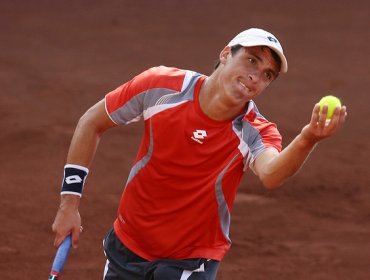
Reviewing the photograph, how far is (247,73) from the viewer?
4.62m

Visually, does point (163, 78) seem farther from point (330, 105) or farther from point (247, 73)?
point (330, 105)

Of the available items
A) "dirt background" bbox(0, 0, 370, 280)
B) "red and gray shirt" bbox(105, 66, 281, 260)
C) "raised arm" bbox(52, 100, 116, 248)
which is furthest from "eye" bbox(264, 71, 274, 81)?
"dirt background" bbox(0, 0, 370, 280)

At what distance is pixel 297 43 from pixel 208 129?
23.6 ft

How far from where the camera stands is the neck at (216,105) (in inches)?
188

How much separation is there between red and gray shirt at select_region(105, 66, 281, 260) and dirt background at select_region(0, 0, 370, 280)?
85.6 inches

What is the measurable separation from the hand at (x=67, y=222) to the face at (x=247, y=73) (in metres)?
0.97

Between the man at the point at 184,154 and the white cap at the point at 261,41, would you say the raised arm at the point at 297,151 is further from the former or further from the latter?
the white cap at the point at 261,41

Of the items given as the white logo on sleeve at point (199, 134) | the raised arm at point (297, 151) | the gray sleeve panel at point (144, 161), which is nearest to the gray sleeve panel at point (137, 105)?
the gray sleeve panel at point (144, 161)

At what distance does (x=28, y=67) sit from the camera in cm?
1086

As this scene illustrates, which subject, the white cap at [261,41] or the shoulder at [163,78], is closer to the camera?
the white cap at [261,41]

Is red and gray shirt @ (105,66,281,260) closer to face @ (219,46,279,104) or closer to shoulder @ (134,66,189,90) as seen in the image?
shoulder @ (134,66,189,90)

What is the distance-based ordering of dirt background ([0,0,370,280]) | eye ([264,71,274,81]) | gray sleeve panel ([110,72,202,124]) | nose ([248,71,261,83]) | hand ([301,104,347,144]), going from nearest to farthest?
hand ([301,104,347,144]) → nose ([248,71,261,83]) → eye ([264,71,274,81]) → gray sleeve panel ([110,72,202,124]) → dirt background ([0,0,370,280])

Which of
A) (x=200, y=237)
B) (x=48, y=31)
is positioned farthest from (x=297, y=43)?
(x=200, y=237)

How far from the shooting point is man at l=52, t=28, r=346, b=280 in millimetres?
4742
